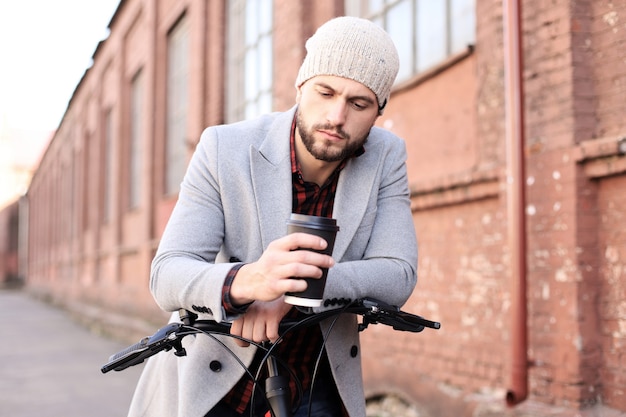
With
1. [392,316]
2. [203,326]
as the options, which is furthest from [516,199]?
[203,326]

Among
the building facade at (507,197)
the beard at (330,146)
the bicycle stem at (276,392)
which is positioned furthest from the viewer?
the building facade at (507,197)

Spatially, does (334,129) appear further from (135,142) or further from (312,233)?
(135,142)

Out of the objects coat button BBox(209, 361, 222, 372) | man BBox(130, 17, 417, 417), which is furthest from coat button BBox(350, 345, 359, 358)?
coat button BBox(209, 361, 222, 372)

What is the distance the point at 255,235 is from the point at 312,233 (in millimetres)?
492

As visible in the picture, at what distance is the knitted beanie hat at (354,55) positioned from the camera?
75.0 inches

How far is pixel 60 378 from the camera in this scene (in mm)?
8766

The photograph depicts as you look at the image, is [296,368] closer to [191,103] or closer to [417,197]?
[417,197]

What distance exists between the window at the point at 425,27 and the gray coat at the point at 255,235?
10.9 feet

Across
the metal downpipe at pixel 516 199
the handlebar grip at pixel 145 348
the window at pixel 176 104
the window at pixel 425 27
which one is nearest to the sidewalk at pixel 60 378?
the window at pixel 176 104

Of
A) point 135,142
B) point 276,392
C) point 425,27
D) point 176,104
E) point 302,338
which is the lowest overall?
point 276,392

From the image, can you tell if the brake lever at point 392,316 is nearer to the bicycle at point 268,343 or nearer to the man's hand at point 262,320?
the bicycle at point 268,343

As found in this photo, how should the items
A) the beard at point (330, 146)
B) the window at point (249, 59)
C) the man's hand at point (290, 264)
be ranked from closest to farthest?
the man's hand at point (290, 264) → the beard at point (330, 146) → the window at point (249, 59)

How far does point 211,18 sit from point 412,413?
7.71m

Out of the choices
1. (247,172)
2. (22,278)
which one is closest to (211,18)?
(247,172)
